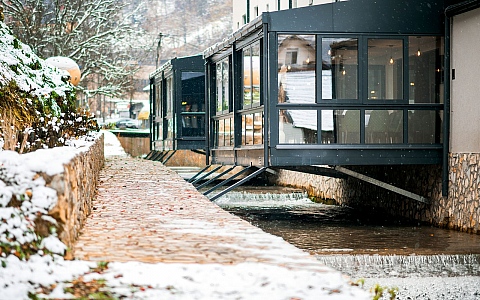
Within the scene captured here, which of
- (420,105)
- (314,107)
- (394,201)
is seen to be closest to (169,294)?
(314,107)

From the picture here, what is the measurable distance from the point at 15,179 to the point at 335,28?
9990 mm

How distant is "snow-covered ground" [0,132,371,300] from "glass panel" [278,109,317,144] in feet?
30.3

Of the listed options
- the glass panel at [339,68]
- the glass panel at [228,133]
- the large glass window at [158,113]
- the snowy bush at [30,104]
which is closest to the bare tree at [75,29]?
the large glass window at [158,113]

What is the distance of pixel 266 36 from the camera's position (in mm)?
14398

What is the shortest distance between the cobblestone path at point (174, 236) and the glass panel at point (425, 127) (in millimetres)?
5757

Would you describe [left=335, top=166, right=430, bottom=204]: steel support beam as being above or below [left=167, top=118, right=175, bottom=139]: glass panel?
below

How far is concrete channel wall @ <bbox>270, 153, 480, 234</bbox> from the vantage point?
47.0ft

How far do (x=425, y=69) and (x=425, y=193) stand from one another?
2.77 meters

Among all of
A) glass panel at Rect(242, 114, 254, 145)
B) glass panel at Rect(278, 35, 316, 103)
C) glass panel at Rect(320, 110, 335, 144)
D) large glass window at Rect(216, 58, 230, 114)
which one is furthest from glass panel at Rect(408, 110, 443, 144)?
large glass window at Rect(216, 58, 230, 114)

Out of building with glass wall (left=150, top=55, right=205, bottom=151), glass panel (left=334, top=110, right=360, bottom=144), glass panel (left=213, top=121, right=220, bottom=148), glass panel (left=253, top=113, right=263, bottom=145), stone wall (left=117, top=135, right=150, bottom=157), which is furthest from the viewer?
stone wall (left=117, top=135, right=150, bottom=157)

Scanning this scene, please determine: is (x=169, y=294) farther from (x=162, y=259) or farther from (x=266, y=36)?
(x=266, y=36)

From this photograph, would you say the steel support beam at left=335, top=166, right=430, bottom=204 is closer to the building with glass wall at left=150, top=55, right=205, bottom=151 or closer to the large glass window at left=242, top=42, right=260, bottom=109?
the large glass window at left=242, top=42, right=260, bottom=109

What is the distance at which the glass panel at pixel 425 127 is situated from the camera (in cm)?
1502

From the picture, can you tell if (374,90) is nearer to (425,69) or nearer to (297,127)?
(425,69)
